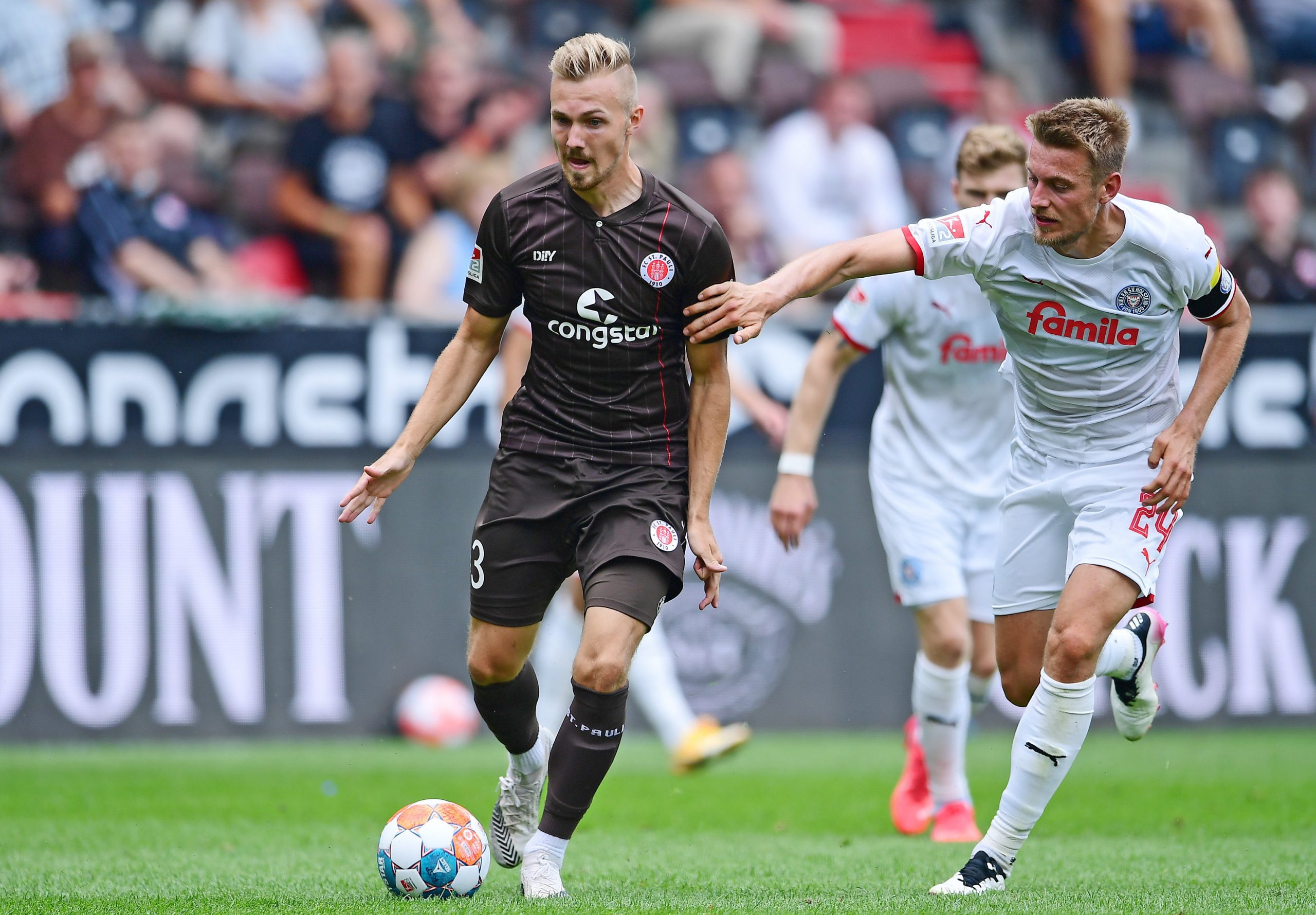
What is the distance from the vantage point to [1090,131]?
4895mm

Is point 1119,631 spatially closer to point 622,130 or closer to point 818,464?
point 622,130

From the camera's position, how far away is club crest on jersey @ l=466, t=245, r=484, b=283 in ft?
17.4

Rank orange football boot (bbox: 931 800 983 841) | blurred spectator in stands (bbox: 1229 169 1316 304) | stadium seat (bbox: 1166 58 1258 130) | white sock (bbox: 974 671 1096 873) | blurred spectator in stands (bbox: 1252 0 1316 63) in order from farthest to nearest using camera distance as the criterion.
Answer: blurred spectator in stands (bbox: 1252 0 1316 63)
stadium seat (bbox: 1166 58 1258 130)
blurred spectator in stands (bbox: 1229 169 1316 304)
orange football boot (bbox: 931 800 983 841)
white sock (bbox: 974 671 1096 873)

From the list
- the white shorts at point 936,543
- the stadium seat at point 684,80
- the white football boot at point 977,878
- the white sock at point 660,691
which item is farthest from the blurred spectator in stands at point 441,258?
the white football boot at point 977,878

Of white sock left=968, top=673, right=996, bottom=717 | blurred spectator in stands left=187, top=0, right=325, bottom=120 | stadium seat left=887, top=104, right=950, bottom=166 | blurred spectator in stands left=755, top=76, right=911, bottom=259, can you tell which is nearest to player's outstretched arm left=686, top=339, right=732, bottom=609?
white sock left=968, top=673, right=996, bottom=717

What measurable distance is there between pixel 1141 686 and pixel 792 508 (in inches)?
65.5

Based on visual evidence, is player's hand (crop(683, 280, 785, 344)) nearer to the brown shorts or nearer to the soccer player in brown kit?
the soccer player in brown kit

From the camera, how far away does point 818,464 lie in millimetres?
10031

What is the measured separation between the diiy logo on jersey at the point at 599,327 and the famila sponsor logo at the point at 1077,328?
125 centimetres

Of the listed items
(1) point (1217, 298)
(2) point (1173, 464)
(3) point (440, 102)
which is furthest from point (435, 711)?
(1) point (1217, 298)

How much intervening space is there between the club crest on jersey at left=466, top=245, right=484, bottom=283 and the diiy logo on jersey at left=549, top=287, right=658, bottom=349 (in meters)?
0.31

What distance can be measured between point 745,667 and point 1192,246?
520cm

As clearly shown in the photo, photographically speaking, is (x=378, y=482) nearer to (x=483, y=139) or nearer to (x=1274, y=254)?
(x=483, y=139)

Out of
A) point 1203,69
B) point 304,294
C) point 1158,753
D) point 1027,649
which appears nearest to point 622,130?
point 1027,649
